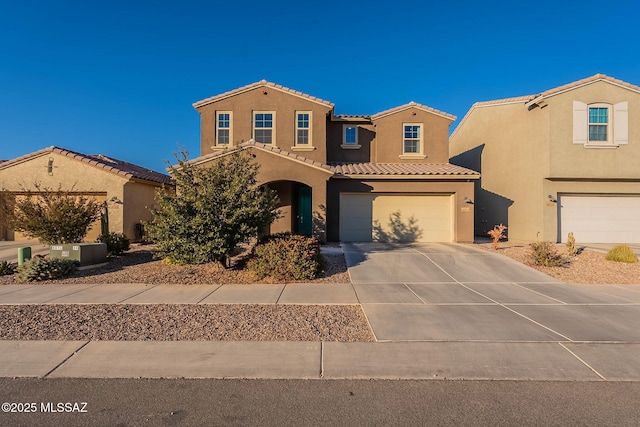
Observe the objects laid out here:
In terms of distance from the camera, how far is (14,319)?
216 inches

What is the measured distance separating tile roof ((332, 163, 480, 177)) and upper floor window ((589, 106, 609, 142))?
5.59 m

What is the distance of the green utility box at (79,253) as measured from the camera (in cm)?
948

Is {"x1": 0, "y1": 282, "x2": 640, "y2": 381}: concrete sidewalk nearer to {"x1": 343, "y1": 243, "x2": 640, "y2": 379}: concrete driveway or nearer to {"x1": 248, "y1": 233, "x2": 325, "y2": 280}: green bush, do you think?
{"x1": 343, "y1": 243, "x2": 640, "y2": 379}: concrete driveway

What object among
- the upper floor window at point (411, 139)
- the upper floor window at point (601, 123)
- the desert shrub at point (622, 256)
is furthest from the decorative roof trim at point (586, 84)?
the desert shrub at point (622, 256)

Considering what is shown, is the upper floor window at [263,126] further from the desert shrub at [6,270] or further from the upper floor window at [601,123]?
the upper floor window at [601,123]

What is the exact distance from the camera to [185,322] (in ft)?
17.7

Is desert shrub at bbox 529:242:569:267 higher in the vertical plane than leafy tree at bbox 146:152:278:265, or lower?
lower

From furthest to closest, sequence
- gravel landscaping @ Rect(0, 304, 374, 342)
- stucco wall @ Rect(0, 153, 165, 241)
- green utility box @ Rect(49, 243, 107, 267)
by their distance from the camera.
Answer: stucco wall @ Rect(0, 153, 165, 241) → green utility box @ Rect(49, 243, 107, 267) → gravel landscaping @ Rect(0, 304, 374, 342)

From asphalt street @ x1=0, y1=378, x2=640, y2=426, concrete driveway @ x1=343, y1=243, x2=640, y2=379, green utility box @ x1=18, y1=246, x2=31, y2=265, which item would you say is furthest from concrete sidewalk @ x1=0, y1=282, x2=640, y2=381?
green utility box @ x1=18, y1=246, x2=31, y2=265

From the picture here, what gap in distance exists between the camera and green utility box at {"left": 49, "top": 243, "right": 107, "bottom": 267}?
31.1 ft

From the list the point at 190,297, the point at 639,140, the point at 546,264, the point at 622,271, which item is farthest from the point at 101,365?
the point at 639,140

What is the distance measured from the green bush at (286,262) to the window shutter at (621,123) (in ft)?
50.0

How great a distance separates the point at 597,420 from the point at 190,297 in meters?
6.65

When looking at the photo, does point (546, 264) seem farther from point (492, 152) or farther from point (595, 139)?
point (492, 152)
